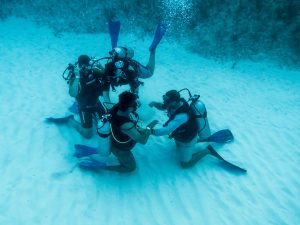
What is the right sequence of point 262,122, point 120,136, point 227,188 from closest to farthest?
point 120,136, point 227,188, point 262,122

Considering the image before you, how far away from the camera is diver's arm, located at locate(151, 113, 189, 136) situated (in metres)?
5.10

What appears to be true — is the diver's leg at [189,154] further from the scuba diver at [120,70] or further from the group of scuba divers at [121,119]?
the scuba diver at [120,70]

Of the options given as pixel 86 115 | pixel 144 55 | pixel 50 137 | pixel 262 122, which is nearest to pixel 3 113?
pixel 50 137

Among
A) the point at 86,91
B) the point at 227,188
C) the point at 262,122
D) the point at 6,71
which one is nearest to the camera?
the point at 227,188

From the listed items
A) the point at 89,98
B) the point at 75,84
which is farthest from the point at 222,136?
the point at 75,84

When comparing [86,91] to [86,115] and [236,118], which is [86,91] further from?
[236,118]

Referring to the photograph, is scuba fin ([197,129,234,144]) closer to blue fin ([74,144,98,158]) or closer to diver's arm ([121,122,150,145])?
diver's arm ([121,122,150,145])

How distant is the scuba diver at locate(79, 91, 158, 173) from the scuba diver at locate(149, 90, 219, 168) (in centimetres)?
37

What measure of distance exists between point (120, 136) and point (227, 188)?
2.41m

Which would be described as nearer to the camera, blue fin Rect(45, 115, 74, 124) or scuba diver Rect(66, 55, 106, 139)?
scuba diver Rect(66, 55, 106, 139)

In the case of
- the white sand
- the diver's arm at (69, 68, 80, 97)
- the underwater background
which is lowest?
the white sand

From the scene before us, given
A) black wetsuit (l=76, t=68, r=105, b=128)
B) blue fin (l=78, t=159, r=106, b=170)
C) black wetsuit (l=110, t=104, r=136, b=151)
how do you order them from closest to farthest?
black wetsuit (l=110, t=104, r=136, b=151) → blue fin (l=78, t=159, r=106, b=170) → black wetsuit (l=76, t=68, r=105, b=128)

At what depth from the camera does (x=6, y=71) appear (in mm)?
8961

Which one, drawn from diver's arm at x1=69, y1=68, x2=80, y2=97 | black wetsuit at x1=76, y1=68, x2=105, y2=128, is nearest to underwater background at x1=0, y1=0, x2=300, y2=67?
black wetsuit at x1=76, y1=68, x2=105, y2=128
